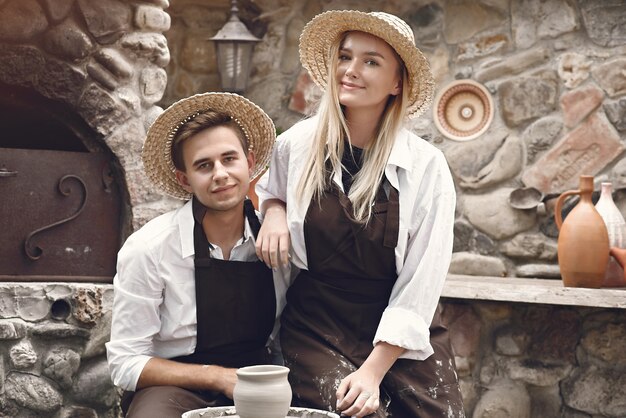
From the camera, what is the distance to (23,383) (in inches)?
152

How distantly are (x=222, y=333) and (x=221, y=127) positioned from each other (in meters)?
0.56

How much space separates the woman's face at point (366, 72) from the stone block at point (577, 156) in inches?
90.9

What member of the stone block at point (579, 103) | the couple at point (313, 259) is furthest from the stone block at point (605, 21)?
the couple at point (313, 259)

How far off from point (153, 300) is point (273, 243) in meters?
0.35

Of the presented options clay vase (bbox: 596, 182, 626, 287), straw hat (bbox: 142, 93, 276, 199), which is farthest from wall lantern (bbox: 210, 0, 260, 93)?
straw hat (bbox: 142, 93, 276, 199)

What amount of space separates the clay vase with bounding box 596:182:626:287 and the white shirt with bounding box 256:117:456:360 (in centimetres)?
175

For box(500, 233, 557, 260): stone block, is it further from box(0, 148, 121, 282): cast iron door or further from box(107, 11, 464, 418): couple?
box(107, 11, 464, 418): couple

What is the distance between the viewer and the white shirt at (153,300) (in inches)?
110

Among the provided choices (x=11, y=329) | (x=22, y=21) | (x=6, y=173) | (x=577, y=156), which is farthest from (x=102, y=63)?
(x=577, y=156)

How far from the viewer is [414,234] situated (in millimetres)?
2879

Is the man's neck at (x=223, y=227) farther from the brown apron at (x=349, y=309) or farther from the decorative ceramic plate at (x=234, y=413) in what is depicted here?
the decorative ceramic plate at (x=234, y=413)

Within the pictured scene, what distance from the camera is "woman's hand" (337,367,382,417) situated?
2623 millimetres

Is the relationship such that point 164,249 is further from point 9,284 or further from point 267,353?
point 9,284

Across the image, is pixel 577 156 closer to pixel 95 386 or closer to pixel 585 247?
pixel 585 247
